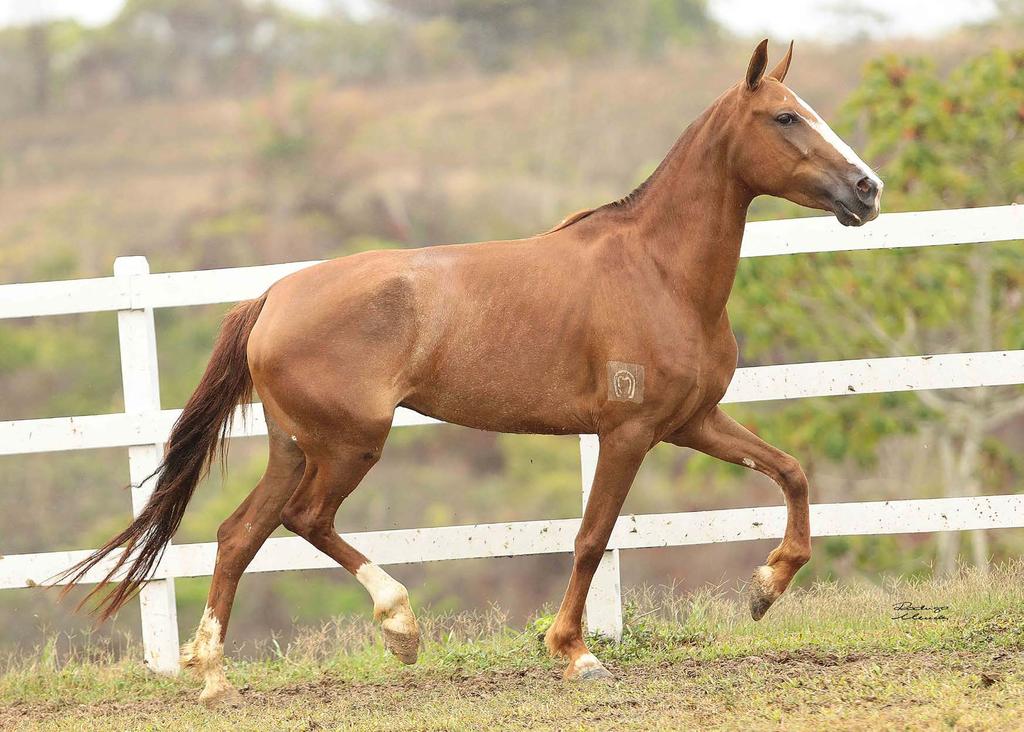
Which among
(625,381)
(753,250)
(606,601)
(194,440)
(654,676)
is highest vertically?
(753,250)

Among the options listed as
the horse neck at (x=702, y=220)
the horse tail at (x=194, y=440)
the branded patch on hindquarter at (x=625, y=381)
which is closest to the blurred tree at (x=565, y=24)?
the horse neck at (x=702, y=220)

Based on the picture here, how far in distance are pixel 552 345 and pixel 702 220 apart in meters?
0.78

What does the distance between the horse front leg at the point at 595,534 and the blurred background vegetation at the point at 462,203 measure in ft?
5.88

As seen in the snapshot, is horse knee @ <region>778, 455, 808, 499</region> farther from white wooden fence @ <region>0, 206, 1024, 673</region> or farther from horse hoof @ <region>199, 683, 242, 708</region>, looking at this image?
horse hoof @ <region>199, 683, 242, 708</region>

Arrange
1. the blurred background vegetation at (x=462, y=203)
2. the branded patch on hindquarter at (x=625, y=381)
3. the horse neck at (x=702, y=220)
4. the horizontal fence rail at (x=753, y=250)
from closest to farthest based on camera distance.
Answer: the branded patch on hindquarter at (x=625, y=381)
the horse neck at (x=702, y=220)
the horizontal fence rail at (x=753, y=250)
the blurred background vegetation at (x=462, y=203)

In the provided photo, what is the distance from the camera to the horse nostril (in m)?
4.77

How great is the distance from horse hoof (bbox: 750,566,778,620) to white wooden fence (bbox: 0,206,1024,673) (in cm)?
61

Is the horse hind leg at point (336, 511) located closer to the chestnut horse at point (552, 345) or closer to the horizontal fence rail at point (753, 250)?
the chestnut horse at point (552, 345)

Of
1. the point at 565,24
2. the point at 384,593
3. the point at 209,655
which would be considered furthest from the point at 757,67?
the point at 565,24

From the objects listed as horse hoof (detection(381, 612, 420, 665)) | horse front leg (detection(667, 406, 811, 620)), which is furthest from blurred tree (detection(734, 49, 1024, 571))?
horse hoof (detection(381, 612, 420, 665))

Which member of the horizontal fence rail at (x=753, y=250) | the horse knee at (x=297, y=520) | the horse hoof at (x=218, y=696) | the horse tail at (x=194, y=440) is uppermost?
the horizontal fence rail at (x=753, y=250)

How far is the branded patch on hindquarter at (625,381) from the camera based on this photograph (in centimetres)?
496

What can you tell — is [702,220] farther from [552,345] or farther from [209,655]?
[209,655]

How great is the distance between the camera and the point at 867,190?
4.77m
